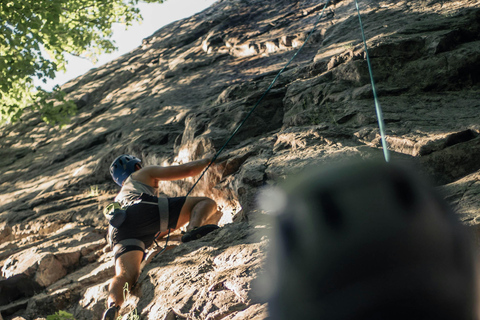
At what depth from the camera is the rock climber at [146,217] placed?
3807 millimetres

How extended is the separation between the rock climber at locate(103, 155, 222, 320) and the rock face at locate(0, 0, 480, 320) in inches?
7.7

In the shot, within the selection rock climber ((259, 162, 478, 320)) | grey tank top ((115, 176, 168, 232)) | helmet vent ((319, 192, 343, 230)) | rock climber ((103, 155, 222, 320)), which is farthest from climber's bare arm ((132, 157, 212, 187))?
helmet vent ((319, 192, 343, 230))

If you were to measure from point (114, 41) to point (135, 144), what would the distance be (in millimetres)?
9619

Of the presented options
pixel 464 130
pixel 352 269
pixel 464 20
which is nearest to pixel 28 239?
pixel 352 269

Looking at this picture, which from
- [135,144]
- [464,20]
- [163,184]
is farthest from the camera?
[135,144]

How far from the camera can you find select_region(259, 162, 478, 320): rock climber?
2131 mm

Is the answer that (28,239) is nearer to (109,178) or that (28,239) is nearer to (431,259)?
(109,178)

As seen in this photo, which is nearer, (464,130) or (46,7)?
(464,130)

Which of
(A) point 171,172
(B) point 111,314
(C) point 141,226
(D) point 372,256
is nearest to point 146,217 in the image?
(C) point 141,226

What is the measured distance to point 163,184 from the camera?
6.19 meters

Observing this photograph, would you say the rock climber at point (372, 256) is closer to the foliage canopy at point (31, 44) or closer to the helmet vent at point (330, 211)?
the helmet vent at point (330, 211)

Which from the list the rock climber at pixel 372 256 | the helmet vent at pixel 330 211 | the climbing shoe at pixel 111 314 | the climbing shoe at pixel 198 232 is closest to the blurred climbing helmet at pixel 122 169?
the climbing shoe at pixel 198 232

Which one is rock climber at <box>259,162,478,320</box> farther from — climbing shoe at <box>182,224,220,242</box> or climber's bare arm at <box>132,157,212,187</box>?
climber's bare arm at <box>132,157,212,187</box>

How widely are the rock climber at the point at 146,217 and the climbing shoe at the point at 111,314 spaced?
108 mm
